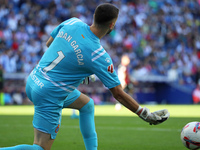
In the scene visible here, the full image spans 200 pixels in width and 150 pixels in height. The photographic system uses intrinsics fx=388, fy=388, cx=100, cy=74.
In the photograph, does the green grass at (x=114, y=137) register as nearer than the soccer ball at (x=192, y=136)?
No

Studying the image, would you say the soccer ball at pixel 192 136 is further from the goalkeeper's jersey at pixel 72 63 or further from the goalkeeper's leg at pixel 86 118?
the goalkeeper's jersey at pixel 72 63

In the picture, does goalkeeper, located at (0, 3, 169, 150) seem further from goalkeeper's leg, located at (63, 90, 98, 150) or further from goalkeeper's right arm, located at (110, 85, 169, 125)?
goalkeeper's leg, located at (63, 90, 98, 150)

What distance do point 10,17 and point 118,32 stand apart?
727cm

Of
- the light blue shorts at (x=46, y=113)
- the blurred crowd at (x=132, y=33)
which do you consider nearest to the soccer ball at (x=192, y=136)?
the light blue shorts at (x=46, y=113)

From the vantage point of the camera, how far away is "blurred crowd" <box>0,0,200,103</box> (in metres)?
21.4

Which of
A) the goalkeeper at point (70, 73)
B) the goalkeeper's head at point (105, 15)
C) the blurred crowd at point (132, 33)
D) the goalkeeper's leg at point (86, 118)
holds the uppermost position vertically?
the goalkeeper's head at point (105, 15)

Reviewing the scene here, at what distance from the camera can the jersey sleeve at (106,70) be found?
4117 millimetres

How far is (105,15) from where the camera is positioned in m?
4.12

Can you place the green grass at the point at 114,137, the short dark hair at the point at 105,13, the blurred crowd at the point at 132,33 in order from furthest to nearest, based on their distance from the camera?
the blurred crowd at the point at 132,33, the green grass at the point at 114,137, the short dark hair at the point at 105,13

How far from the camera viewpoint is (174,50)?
27031mm

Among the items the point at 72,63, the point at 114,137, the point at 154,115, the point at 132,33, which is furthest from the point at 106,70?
the point at 132,33

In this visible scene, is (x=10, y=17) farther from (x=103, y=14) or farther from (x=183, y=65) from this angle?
(x=103, y=14)

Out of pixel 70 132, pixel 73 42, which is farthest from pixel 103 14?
pixel 70 132

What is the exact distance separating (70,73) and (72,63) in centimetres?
13
